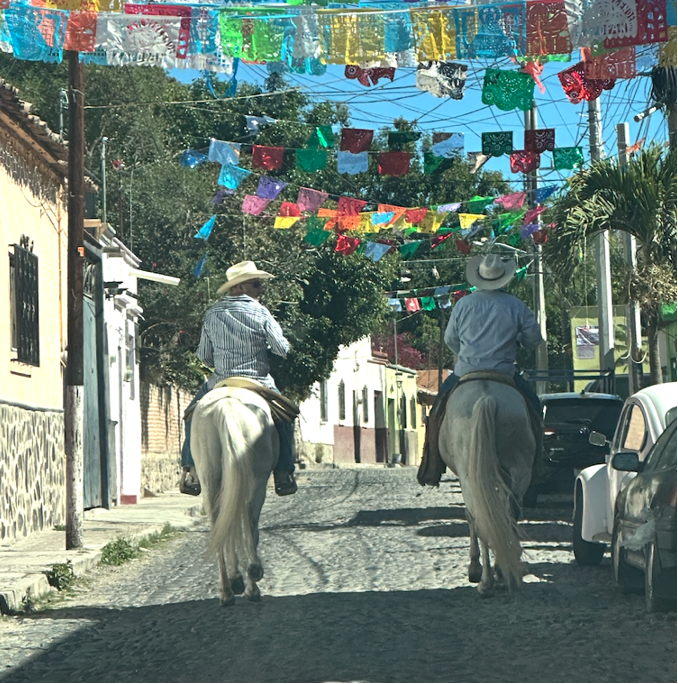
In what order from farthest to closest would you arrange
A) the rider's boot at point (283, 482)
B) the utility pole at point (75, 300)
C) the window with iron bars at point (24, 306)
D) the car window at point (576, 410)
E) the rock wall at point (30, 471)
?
the car window at point (576, 410)
the window with iron bars at point (24, 306)
the rock wall at point (30, 471)
the utility pole at point (75, 300)
the rider's boot at point (283, 482)

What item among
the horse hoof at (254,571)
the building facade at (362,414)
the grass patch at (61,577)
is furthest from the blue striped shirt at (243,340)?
the building facade at (362,414)

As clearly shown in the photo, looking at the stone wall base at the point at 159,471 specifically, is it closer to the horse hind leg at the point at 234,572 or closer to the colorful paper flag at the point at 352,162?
the colorful paper flag at the point at 352,162

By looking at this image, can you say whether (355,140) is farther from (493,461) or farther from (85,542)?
(493,461)

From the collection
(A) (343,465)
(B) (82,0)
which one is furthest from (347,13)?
(A) (343,465)

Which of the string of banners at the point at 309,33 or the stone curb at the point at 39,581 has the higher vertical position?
the string of banners at the point at 309,33

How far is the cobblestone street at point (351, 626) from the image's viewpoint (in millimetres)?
6191

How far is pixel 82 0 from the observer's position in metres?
10.3

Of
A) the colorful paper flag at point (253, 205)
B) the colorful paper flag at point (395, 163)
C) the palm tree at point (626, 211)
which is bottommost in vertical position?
the palm tree at point (626, 211)

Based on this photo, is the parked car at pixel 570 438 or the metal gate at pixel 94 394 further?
the metal gate at pixel 94 394

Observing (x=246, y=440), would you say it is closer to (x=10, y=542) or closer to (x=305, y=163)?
(x=10, y=542)

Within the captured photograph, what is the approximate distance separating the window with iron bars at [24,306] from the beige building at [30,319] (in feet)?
0.04

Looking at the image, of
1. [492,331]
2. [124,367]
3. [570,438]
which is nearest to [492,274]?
[492,331]

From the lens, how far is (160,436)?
27.5 metres

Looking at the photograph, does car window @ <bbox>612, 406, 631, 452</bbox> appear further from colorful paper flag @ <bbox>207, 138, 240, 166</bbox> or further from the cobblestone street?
colorful paper flag @ <bbox>207, 138, 240, 166</bbox>
